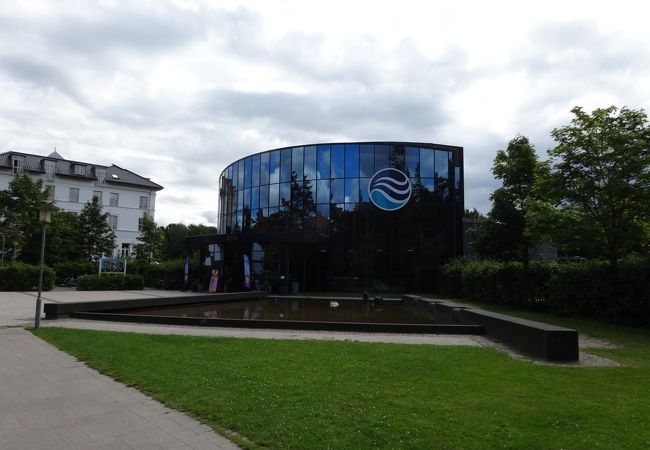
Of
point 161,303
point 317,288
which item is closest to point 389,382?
point 161,303

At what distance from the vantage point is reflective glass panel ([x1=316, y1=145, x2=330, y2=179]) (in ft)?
122

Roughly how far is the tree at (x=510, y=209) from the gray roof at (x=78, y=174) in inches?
2297

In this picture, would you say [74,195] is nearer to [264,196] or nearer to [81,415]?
[264,196]

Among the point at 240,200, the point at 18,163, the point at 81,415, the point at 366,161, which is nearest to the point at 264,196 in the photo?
the point at 240,200

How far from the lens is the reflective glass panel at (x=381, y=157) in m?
36.2

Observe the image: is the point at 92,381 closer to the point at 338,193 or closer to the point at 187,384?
the point at 187,384

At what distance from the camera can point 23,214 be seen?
1586 inches

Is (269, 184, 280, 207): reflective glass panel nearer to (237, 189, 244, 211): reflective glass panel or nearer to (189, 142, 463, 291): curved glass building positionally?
(189, 142, 463, 291): curved glass building

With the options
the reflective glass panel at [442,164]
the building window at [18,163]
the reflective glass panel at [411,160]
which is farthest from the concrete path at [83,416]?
the building window at [18,163]

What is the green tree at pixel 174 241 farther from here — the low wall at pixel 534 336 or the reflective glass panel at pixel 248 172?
the low wall at pixel 534 336

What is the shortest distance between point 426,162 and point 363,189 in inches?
212

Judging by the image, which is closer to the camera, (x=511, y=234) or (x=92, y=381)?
(x=92, y=381)

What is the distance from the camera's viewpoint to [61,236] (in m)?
45.0

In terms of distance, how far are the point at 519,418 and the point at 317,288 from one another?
101 ft
